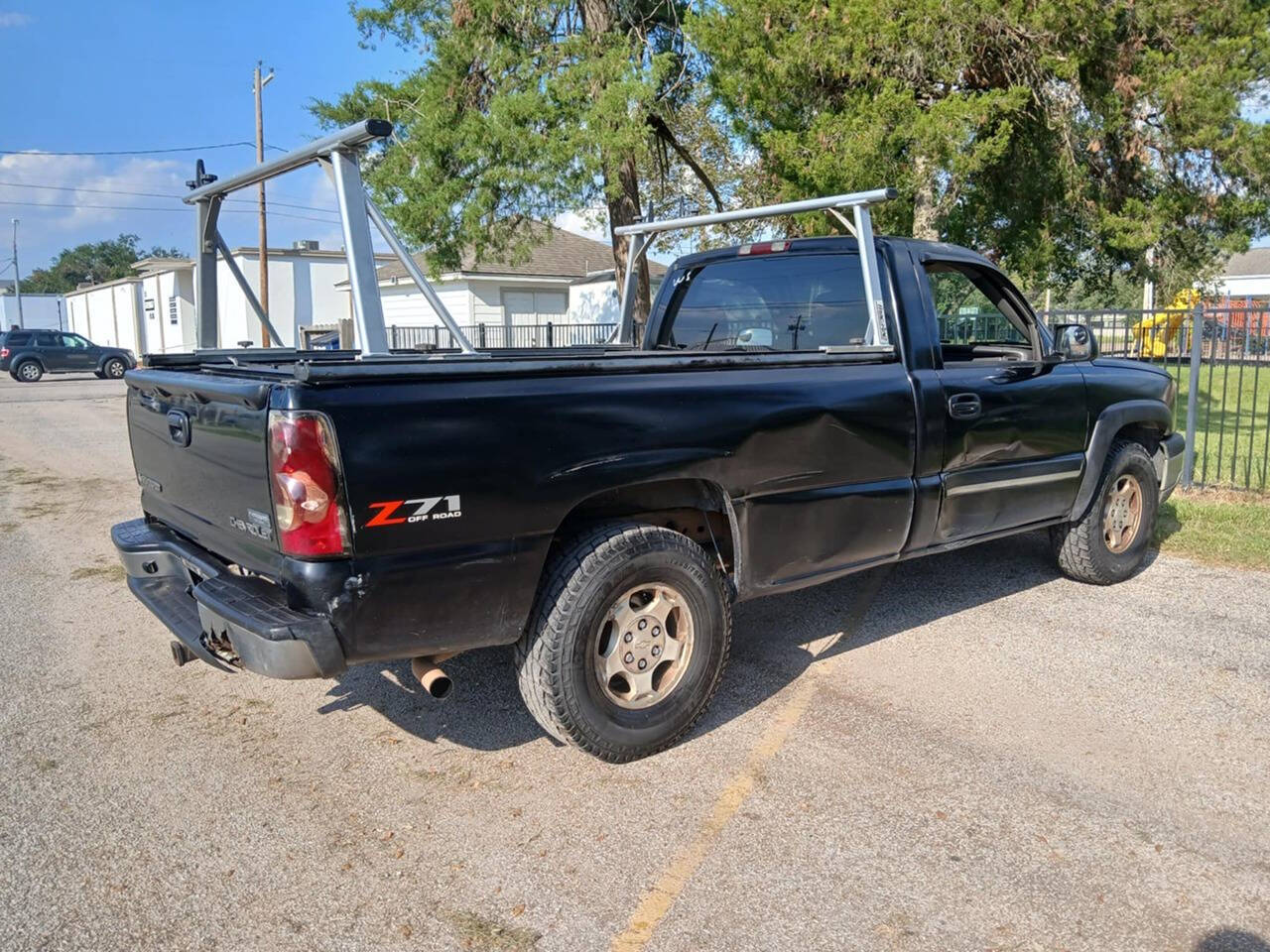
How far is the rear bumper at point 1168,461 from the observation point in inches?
261

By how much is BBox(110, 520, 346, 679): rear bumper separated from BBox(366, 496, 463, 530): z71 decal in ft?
1.22

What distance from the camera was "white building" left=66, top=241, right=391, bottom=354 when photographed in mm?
36188

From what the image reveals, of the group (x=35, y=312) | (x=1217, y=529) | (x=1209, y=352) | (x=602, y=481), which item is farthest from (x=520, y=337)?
(x=35, y=312)

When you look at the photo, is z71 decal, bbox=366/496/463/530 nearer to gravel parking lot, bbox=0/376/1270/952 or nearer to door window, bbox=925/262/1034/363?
gravel parking lot, bbox=0/376/1270/952

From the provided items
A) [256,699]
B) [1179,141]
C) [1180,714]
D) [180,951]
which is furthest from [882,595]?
[1179,141]

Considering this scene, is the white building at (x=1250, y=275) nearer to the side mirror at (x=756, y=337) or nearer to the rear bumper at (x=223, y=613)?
the side mirror at (x=756, y=337)

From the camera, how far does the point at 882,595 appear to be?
20.4ft

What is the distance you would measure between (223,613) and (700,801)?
1801 mm

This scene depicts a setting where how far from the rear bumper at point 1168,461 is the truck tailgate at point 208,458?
18.6ft

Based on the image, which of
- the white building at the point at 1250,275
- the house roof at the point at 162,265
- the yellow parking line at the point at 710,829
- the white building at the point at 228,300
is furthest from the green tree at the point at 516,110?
the white building at the point at 1250,275

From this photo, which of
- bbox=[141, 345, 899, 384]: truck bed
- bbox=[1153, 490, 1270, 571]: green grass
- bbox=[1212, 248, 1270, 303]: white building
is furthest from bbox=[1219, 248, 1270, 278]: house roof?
bbox=[141, 345, 899, 384]: truck bed

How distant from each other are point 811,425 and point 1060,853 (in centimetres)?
191

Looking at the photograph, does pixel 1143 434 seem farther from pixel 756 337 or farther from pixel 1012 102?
pixel 1012 102

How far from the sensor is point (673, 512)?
4.29 m
